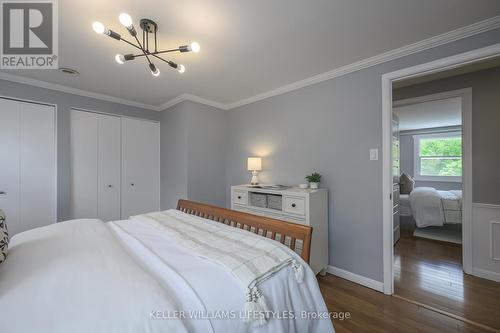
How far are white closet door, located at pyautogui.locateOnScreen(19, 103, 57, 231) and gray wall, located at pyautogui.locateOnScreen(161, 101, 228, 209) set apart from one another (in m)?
1.47

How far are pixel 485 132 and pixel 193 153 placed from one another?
12.1 ft

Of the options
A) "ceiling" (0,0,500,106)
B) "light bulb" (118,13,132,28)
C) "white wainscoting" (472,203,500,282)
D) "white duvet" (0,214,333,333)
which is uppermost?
"ceiling" (0,0,500,106)

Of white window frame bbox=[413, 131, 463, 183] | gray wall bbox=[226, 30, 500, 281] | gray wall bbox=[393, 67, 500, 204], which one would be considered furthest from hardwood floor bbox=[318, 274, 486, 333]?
white window frame bbox=[413, 131, 463, 183]

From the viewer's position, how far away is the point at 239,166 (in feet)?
11.7

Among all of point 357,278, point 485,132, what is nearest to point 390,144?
point 485,132

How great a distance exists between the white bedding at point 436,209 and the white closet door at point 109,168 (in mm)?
5199

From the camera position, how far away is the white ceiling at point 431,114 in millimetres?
3725

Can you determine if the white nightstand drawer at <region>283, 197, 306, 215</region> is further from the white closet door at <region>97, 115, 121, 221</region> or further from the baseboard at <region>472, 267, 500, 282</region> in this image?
the white closet door at <region>97, 115, 121, 221</region>

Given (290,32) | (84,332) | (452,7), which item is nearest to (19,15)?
(290,32)

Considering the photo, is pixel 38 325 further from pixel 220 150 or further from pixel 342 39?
pixel 220 150

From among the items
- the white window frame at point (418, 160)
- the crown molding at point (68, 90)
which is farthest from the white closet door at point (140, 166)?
the white window frame at point (418, 160)

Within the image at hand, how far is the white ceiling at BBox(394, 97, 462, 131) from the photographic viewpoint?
3725 mm

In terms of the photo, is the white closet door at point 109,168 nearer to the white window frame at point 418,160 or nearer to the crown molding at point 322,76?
the crown molding at point 322,76

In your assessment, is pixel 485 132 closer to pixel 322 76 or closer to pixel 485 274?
pixel 485 274
